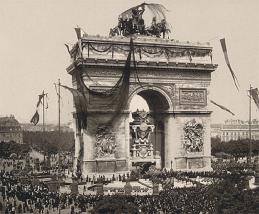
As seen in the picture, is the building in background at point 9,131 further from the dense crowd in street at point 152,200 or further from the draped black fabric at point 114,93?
the dense crowd in street at point 152,200

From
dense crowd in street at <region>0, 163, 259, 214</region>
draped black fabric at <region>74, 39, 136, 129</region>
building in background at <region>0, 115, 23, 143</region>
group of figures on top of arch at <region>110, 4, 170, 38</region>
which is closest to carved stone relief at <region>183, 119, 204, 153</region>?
draped black fabric at <region>74, 39, 136, 129</region>

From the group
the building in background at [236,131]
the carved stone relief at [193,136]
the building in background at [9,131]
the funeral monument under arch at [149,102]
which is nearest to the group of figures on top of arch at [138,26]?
the funeral monument under arch at [149,102]

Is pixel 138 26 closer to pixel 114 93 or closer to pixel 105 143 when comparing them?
pixel 114 93

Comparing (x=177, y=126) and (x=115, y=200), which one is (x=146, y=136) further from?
(x=115, y=200)

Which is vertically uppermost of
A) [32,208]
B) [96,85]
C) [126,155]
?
[96,85]

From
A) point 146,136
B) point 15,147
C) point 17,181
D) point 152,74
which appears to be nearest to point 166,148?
point 146,136

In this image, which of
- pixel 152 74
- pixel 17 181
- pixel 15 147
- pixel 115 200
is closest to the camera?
pixel 115 200
